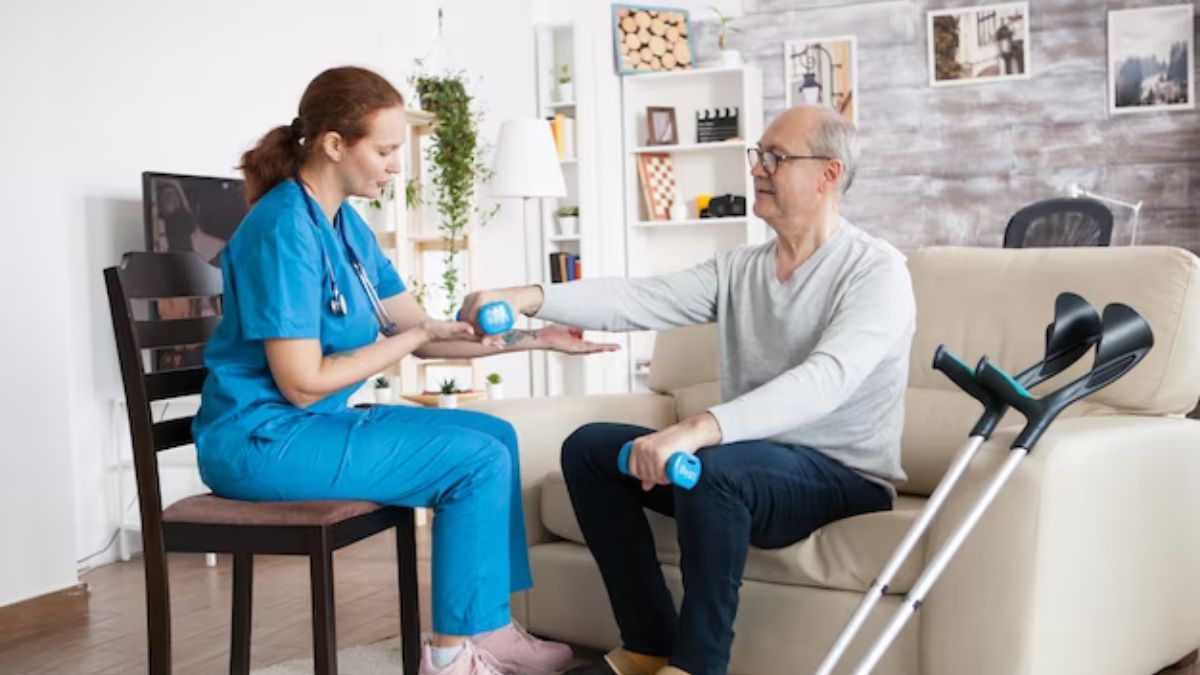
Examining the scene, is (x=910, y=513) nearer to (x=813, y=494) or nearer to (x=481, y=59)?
(x=813, y=494)

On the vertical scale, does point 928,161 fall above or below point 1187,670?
above

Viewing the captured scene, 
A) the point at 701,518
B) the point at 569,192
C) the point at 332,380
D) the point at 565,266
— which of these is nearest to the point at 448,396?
the point at 565,266

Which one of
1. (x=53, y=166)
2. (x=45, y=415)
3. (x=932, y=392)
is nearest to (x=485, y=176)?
(x=53, y=166)

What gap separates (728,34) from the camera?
7.03 m

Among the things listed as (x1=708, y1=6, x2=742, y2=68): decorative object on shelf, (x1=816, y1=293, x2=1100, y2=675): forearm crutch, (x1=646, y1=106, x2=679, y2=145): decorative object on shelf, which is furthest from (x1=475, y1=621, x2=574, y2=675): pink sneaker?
(x1=708, y1=6, x2=742, y2=68): decorative object on shelf

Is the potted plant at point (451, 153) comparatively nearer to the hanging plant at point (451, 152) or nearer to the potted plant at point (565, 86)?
the hanging plant at point (451, 152)

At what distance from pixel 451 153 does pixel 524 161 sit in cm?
32

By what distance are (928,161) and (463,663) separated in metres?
4.97

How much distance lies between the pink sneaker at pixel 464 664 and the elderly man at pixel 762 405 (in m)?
0.29

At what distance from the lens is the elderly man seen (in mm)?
2201

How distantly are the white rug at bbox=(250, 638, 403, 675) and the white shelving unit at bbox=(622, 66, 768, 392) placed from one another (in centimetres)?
395

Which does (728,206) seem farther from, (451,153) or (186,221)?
(186,221)

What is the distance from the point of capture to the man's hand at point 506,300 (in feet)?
7.91

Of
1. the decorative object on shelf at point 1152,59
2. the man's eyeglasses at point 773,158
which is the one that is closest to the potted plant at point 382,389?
the man's eyeglasses at point 773,158
